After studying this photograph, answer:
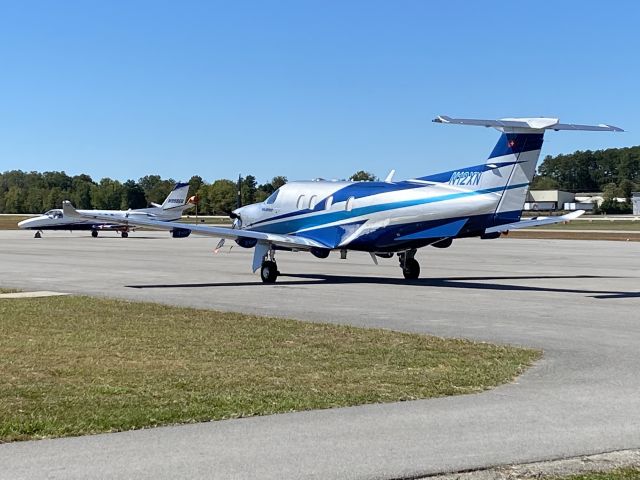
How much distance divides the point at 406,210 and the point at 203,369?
1367 cm

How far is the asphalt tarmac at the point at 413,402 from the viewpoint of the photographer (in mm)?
6906

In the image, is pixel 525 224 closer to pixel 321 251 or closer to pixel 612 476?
pixel 321 251

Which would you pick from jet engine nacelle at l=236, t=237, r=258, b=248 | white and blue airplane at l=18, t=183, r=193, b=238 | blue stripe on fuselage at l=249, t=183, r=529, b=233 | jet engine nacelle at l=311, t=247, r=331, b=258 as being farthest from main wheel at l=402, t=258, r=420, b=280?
white and blue airplane at l=18, t=183, r=193, b=238

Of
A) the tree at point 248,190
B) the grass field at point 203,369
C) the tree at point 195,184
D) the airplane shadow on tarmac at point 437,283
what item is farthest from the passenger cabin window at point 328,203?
the tree at point 195,184

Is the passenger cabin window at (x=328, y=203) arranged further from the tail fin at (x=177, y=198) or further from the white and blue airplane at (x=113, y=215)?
the tail fin at (x=177, y=198)

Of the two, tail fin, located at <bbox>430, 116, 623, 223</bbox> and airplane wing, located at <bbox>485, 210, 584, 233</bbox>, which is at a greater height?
tail fin, located at <bbox>430, 116, 623, 223</bbox>

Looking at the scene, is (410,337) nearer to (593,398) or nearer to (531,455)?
(593,398)

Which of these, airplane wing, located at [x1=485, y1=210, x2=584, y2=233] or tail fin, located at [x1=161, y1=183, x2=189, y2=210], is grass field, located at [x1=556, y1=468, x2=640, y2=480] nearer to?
airplane wing, located at [x1=485, y1=210, x2=584, y2=233]

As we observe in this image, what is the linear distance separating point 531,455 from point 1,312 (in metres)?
12.3

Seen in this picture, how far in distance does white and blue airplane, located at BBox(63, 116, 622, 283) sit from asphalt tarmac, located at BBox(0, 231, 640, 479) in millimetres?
1268

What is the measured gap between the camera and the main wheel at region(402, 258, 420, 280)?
27.0m

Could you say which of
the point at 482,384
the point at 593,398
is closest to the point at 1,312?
the point at 482,384

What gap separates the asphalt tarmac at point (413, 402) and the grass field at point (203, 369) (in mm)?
488

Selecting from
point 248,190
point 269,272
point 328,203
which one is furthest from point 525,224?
point 248,190
